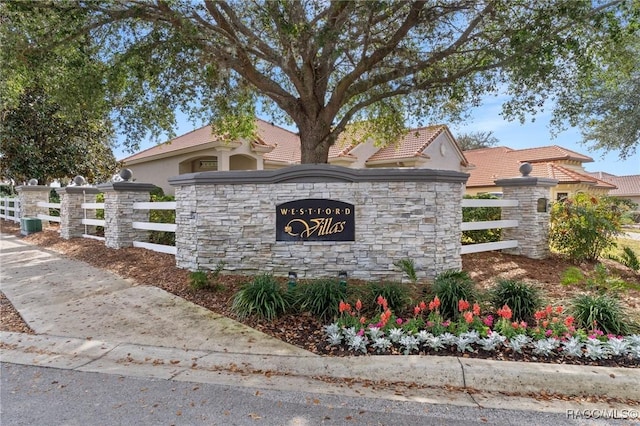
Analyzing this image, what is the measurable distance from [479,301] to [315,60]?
20.6 feet

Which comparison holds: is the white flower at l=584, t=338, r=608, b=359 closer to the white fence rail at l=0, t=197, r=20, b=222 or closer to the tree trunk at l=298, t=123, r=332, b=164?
the tree trunk at l=298, t=123, r=332, b=164

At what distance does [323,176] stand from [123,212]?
5.15 m

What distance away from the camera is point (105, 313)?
523 cm

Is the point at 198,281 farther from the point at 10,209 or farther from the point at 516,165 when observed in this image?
the point at 516,165

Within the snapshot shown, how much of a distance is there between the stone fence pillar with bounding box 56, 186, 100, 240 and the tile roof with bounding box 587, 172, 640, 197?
50330 millimetres

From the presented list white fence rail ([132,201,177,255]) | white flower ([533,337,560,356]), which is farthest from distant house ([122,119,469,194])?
white flower ([533,337,560,356])

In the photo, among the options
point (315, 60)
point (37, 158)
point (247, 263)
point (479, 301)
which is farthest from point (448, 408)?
point (37, 158)

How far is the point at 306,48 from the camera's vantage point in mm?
7523

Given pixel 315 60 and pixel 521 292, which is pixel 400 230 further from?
pixel 315 60

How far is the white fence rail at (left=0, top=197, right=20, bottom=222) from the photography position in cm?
1515

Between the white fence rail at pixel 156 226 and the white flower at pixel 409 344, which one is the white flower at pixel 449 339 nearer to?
the white flower at pixel 409 344

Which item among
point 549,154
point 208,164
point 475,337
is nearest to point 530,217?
point 475,337

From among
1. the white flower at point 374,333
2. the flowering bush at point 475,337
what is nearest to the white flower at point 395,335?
the flowering bush at point 475,337

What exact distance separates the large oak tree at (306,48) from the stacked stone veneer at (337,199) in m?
2.42
